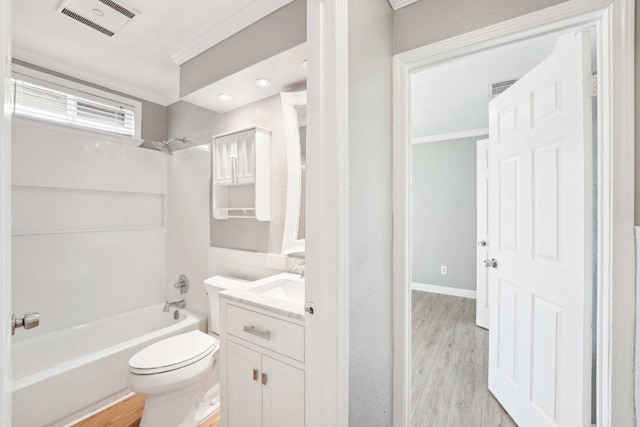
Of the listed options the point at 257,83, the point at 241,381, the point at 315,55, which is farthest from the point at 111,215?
the point at 315,55

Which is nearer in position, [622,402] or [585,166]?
[622,402]

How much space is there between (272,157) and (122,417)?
6.51 ft

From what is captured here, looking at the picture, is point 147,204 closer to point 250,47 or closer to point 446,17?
point 250,47

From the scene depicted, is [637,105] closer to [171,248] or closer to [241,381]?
[241,381]

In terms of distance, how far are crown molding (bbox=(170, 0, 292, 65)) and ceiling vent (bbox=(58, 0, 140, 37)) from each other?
1.13ft

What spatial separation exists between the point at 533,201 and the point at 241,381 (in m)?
1.79

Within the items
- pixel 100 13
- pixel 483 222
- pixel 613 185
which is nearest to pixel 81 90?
pixel 100 13

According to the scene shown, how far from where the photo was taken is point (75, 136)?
2217 mm

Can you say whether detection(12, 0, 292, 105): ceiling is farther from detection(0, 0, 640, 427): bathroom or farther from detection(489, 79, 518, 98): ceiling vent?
detection(489, 79, 518, 98): ceiling vent

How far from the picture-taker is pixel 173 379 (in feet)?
Answer: 4.98

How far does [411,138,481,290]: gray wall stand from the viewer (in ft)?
13.0

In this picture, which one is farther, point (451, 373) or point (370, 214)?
point (451, 373)

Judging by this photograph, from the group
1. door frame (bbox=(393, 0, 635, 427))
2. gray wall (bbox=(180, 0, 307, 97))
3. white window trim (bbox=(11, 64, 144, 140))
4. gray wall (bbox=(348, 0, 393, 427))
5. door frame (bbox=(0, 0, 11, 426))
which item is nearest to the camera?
door frame (bbox=(0, 0, 11, 426))

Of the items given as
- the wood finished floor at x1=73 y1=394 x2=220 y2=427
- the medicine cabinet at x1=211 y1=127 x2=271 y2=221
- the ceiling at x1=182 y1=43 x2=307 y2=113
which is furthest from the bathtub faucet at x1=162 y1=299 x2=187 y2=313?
the ceiling at x1=182 y1=43 x2=307 y2=113
